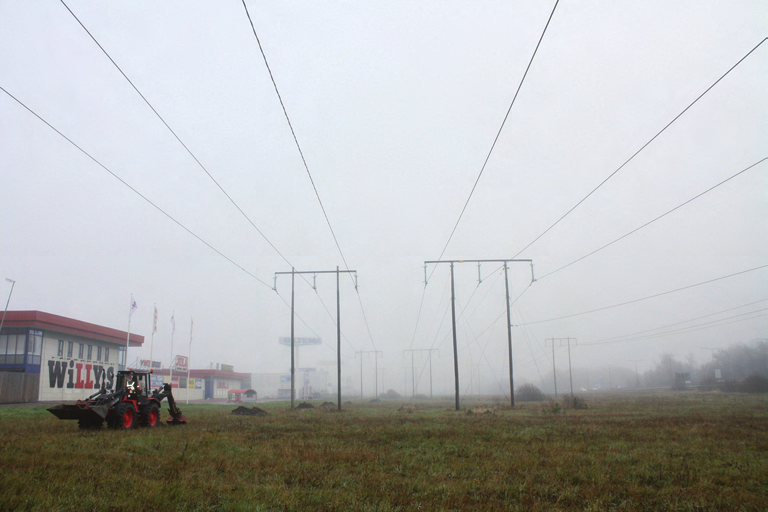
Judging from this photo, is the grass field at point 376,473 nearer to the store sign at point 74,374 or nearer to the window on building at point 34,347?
the window on building at point 34,347

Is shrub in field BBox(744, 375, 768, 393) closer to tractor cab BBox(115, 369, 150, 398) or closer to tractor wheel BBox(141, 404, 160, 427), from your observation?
tractor wheel BBox(141, 404, 160, 427)

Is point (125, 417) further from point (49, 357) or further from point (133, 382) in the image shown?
point (49, 357)

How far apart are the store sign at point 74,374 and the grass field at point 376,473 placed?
4824 cm

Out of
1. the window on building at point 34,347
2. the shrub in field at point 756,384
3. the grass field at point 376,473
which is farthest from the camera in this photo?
the shrub in field at point 756,384

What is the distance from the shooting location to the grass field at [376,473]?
880cm

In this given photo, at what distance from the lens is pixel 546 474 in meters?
11.9

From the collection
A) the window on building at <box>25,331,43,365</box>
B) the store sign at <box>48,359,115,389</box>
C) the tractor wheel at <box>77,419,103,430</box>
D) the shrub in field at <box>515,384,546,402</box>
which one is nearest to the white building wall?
the store sign at <box>48,359,115,389</box>

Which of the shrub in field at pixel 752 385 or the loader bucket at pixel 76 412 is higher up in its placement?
the loader bucket at pixel 76 412

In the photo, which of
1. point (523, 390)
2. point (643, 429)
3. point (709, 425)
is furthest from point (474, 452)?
point (523, 390)

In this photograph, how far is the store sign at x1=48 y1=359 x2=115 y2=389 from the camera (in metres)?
60.7

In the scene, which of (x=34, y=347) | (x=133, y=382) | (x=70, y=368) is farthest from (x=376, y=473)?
(x=70, y=368)

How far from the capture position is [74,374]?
6475 cm

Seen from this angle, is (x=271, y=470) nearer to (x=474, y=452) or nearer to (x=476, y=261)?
(x=474, y=452)

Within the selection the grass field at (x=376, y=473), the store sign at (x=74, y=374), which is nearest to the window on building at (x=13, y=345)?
the store sign at (x=74, y=374)
